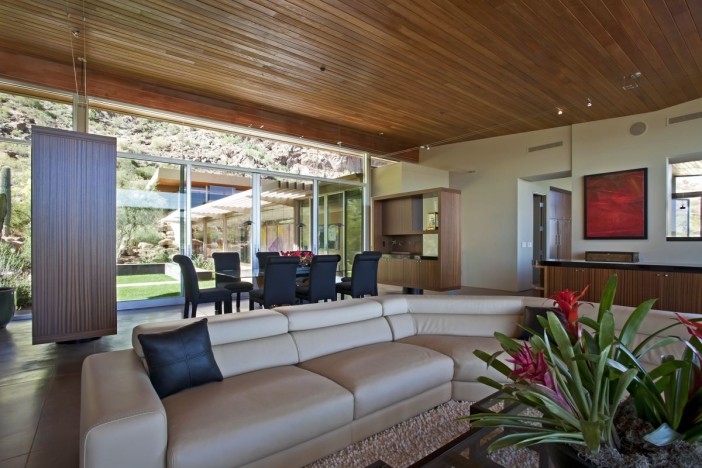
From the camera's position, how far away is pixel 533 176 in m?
7.89

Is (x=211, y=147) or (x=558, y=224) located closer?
(x=211, y=147)

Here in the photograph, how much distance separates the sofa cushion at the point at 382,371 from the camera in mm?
2141

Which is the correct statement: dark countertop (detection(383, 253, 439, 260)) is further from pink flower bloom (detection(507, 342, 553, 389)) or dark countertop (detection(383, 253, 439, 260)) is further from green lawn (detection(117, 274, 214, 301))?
pink flower bloom (detection(507, 342, 553, 389))

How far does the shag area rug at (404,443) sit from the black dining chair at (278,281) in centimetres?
234

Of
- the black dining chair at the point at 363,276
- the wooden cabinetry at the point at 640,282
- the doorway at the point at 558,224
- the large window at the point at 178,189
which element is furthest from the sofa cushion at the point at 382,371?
the doorway at the point at 558,224

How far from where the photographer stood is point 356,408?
207 cm

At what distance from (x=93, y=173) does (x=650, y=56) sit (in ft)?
22.8

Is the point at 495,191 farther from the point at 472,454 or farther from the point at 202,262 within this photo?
the point at 472,454

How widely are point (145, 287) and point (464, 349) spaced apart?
5.82m

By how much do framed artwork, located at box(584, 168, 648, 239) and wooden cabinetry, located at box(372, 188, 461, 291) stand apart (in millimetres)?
2545

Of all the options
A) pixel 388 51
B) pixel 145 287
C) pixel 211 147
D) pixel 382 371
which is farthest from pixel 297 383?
→ pixel 211 147

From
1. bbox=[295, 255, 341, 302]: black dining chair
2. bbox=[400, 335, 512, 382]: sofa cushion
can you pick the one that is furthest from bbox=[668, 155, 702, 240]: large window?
bbox=[295, 255, 341, 302]: black dining chair

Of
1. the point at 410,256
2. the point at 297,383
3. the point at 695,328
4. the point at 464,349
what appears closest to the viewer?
the point at 695,328

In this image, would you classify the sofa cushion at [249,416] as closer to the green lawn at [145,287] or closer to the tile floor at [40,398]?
the tile floor at [40,398]
